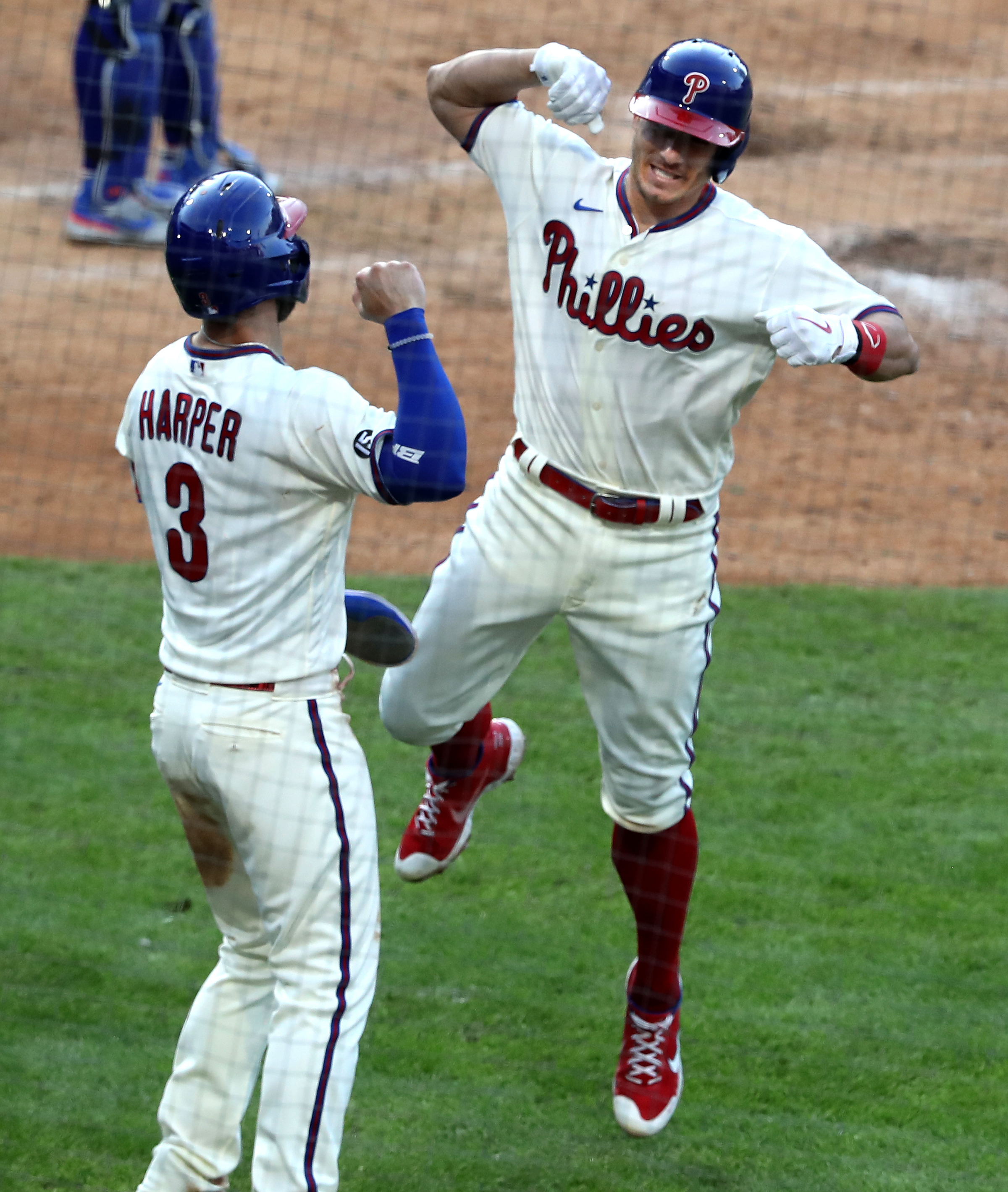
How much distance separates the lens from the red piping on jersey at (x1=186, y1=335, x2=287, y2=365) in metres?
2.91

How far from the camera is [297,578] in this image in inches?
116

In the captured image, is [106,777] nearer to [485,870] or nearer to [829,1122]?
[485,870]

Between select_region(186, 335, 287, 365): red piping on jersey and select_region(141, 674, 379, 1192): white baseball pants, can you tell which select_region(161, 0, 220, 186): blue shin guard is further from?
select_region(141, 674, 379, 1192): white baseball pants

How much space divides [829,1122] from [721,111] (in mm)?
2127

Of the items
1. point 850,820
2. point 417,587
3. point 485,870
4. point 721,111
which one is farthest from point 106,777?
point 721,111

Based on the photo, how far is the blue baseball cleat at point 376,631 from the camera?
10.9 ft

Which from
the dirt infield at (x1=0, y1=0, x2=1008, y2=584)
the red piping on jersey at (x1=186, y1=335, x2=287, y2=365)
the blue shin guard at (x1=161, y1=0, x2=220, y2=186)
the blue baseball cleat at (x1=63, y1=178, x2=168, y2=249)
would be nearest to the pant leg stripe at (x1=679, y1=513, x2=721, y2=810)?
the red piping on jersey at (x1=186, y1=335, x2=287, y2=365)

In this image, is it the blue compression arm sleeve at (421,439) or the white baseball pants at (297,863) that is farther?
the white baseball pants at (297,863)

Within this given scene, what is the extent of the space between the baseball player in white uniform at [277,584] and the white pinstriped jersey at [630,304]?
2.22 feet

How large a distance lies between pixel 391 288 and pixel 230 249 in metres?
0.28

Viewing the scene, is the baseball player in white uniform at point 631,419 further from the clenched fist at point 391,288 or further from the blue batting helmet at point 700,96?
the clenched fist at point 391,288

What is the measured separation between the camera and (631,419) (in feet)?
11.5

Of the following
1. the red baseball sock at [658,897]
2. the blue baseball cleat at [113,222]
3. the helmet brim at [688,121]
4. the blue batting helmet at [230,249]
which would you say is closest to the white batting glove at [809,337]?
the helmet brim at [688,121]

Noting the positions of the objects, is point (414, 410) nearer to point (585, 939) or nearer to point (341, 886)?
point (341, 886)
